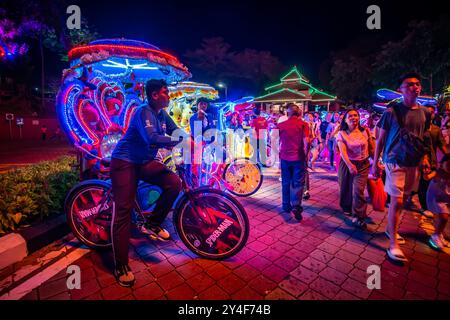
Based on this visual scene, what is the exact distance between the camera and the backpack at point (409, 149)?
3.03 m

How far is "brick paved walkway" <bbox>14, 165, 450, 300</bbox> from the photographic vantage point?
2576 millimetres

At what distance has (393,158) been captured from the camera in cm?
315

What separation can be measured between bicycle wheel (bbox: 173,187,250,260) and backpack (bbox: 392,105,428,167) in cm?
218

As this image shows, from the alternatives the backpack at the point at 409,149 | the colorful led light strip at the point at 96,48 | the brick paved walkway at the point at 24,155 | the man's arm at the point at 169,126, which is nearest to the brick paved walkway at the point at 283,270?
the backpack at the point at 409,149

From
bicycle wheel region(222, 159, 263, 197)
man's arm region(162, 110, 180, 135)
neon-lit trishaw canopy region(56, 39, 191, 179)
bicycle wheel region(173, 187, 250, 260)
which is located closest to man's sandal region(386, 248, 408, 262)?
bicycle wheel region(173, 187, 250, 260)

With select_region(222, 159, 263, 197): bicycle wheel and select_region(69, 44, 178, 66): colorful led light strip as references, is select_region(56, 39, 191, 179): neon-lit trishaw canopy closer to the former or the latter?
select_region(69, 44, 178, 66): colorful led light strip

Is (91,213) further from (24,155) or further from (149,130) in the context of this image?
(24,155)

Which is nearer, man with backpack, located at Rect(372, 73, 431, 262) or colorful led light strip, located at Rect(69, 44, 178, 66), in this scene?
man with backpack, located at Rect(372, 73, 431, 262)

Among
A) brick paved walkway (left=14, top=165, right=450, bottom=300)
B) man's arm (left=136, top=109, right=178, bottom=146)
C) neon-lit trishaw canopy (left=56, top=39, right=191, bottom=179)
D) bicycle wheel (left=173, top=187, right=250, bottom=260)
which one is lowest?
brick paved walkway (left=14, top=165, right=450, bottom=300)

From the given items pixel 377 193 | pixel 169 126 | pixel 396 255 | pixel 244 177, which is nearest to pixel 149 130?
pixel 169 126

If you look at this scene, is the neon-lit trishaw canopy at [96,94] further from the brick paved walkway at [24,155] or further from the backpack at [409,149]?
the brick paved walkway at [24,155]

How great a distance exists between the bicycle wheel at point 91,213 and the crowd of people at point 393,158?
3.17 metres

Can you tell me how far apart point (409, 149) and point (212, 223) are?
272 centimetres
